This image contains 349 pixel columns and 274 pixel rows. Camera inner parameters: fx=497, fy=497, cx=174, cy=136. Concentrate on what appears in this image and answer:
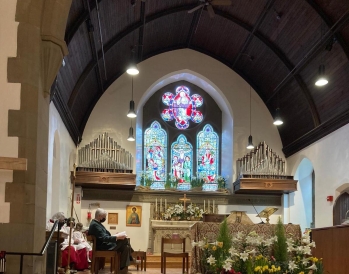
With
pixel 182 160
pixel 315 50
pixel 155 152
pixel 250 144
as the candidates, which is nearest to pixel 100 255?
pixel 315 50

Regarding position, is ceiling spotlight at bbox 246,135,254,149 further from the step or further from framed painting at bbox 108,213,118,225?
framed painting at bbox 108,213,118,225

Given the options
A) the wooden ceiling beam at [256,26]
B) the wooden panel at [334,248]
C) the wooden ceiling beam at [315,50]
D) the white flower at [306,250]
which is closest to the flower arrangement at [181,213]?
the wooden ceiling beam at [315,50]

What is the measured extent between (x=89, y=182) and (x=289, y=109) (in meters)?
6.26

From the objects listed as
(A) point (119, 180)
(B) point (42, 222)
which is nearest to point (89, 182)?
(A) point (119, 180)

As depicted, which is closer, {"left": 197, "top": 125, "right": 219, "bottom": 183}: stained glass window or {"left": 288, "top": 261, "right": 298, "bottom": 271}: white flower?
{"left": 288, "top": 261, "right": 298, "bottom": 271}: white flower

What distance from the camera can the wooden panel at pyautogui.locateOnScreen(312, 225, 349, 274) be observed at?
695 cm

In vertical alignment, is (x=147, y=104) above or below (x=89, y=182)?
above

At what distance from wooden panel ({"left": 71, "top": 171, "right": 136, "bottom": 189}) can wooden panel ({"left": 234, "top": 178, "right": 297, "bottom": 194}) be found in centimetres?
319

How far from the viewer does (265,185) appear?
48.1ft

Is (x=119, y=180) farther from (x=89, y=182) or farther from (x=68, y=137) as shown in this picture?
(x=68, y=137)

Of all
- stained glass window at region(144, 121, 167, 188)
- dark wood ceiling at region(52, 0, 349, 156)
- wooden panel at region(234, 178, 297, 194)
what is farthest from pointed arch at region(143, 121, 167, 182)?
wooden panel at region(234, 178, 297, 194)

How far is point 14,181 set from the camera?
188 inches

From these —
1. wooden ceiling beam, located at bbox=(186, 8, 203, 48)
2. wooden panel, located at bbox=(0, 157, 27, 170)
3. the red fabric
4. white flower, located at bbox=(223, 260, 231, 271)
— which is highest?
wooden ceiling beam, located at bbox=(186, 8, 203, 48)

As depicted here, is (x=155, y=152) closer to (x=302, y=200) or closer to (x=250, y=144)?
(x=250, y=144)
